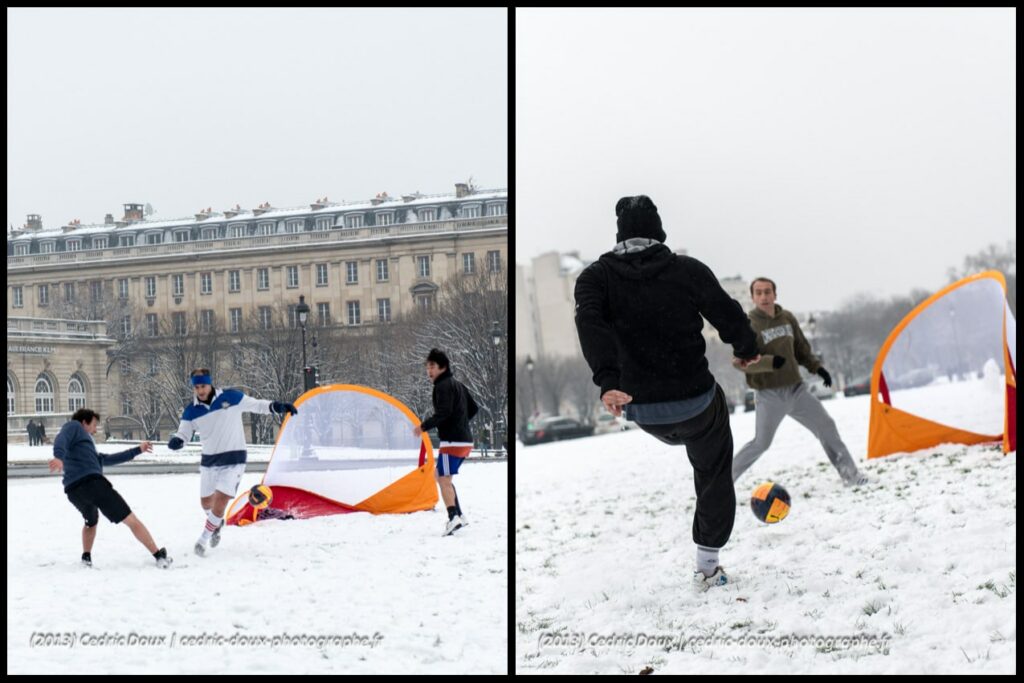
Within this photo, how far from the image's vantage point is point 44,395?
32.9 feet

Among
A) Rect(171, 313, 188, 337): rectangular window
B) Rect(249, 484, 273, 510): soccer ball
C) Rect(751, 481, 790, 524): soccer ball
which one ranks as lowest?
Rect(249, 484, 273, 510): soccer ball

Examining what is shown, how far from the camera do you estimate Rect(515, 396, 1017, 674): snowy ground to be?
122 inches

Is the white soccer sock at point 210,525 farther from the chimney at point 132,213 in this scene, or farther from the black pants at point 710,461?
the chimney at point 132,213

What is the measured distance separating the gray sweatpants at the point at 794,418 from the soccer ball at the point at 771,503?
1260mm

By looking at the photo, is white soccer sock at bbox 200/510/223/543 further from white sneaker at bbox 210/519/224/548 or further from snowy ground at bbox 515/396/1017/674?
snowy ground at bbox 515/396/1017/674

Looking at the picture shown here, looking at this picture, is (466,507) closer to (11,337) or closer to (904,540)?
(904,540)

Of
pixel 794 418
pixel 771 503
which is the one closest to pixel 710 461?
pixel 771 503

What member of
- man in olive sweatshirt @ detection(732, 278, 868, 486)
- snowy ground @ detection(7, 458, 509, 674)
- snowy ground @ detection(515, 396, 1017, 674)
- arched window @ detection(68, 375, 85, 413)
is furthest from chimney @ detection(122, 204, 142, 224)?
man in olive sweatshirt @ detection(732, 278, 868, 486)

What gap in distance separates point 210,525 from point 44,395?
530cm

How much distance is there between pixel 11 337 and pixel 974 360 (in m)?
9.09

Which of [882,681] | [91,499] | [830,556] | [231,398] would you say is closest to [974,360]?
[830,556]

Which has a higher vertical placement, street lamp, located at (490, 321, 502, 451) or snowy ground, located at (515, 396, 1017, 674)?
street lamp, located at (490, 321, 502, 451)

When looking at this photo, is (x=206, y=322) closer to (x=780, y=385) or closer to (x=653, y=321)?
(x=780, y=385)

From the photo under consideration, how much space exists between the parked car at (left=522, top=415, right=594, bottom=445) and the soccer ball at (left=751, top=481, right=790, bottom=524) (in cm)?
1484
